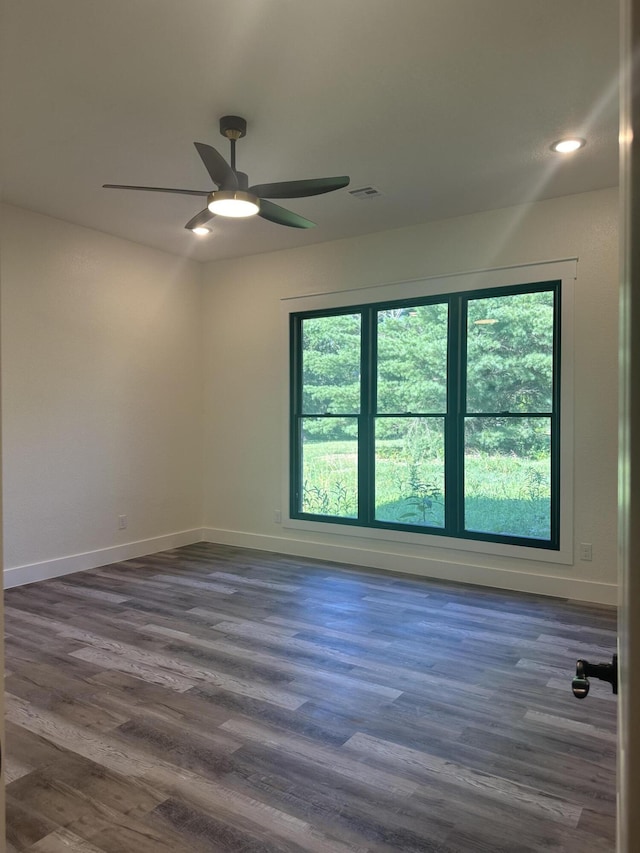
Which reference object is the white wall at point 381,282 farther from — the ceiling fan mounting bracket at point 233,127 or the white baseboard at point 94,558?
the ceiling fan mounting bracket at point 233,127

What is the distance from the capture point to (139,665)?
3293mm

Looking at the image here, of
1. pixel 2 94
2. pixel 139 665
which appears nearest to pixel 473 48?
pixel 2 94

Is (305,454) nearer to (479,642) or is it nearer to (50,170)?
(479,642)

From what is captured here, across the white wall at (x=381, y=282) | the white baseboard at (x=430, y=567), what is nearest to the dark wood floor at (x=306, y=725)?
the white baseboard at (x=430, y=567)

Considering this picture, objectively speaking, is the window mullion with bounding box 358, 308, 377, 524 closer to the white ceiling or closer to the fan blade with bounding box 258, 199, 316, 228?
the white ceiling

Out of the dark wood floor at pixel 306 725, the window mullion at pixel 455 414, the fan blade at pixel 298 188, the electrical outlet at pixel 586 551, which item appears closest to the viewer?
the dark wood floor at pixel 306 725

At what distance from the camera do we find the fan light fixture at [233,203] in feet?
10.4

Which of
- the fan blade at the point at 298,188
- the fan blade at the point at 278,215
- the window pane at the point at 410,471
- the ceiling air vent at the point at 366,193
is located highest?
the ceiling air vent at the point at 366,193

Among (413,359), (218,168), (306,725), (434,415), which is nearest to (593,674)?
(306,725)

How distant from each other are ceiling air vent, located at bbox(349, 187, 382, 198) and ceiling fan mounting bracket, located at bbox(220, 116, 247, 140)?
1.16 meters

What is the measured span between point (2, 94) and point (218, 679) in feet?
10.7

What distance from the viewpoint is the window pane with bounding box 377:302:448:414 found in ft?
17.1

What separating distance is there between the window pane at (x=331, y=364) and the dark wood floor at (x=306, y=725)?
2.03m

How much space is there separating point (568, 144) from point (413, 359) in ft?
7.09
